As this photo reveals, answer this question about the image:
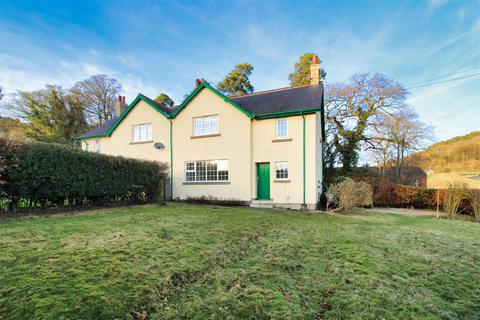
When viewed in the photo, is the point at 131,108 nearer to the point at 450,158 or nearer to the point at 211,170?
the point at 211,170

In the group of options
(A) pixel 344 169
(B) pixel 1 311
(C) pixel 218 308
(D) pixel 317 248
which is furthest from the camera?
(A) pixel 344 169

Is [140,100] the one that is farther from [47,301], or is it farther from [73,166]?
[47,301]

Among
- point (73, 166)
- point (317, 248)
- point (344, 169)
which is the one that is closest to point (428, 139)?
point (344, 169)

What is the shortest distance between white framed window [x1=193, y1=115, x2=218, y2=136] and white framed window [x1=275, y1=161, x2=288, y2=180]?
4.68 m

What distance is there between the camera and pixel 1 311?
226 cm

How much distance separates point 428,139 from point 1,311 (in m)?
30.5

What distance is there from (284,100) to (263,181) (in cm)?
555

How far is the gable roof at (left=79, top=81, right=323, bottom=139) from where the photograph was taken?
13.2 meters

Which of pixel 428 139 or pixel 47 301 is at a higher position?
pixel 428 139

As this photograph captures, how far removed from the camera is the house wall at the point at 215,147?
1394cm

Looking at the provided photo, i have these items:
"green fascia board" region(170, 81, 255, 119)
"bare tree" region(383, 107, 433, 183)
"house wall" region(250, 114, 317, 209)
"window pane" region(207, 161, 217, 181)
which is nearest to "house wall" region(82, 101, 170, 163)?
"green fascia board" region(170, 81, 255, 119)

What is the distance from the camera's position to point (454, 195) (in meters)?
11.7

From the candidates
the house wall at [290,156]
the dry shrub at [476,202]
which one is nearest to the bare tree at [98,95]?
the house wall at [290,156]

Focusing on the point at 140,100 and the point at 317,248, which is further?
the point at 140,100
